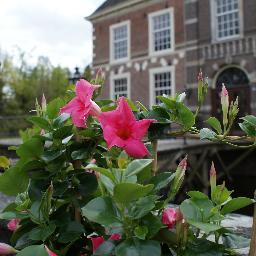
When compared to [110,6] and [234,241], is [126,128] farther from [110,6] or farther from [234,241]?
[110,6]

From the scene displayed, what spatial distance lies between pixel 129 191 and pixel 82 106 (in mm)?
289

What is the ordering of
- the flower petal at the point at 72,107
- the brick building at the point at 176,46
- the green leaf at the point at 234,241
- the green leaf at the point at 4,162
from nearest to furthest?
the green leaf at the point at 234,241
the flower petal at the point at 72,107
the green leaf at the point at 4,162
the brick building at the point at 176,46

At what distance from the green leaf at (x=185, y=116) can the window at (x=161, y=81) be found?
50.4ft

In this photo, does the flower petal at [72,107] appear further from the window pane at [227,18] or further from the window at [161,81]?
the window at [161,81]

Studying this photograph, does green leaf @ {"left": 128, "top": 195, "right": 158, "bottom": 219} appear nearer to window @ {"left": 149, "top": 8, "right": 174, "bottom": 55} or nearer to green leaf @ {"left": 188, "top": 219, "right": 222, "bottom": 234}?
green leaf @ {"left": 188, "top": 219, "right": 222, "bottom": 234}

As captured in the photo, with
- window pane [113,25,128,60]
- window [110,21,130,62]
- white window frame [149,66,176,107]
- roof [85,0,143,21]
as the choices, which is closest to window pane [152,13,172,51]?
white window frame [149,66,176,107]

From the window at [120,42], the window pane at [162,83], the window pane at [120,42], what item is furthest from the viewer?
the window pane at [120,42]

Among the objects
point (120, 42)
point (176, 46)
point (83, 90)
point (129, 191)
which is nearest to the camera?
point (129, 191)

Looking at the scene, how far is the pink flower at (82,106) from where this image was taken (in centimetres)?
84

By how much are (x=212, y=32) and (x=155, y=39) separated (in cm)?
294

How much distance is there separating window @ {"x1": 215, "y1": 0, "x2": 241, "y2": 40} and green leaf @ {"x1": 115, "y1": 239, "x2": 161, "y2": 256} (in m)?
15.3

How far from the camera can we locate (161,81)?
16.8 meters

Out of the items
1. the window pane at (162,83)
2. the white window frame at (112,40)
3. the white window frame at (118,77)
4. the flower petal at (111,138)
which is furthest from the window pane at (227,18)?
the flower petal at (111,138)

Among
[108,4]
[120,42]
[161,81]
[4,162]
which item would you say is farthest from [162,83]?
[4,162]
